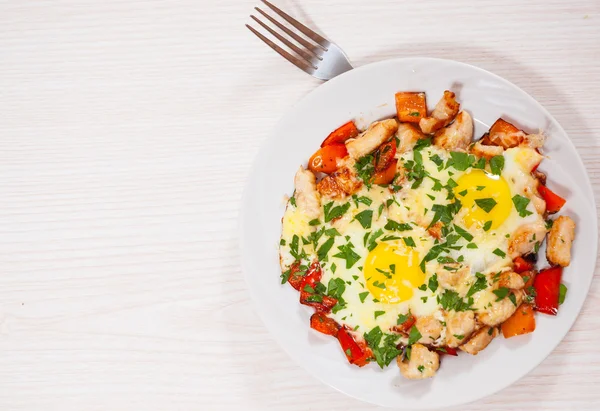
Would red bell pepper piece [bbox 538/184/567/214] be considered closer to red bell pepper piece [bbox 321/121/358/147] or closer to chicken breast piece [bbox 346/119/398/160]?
chicken breast piece [bbox 346/119/398/160]

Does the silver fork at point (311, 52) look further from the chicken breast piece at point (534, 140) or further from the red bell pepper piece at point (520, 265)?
the red bell pepper piece at point (520, 265)

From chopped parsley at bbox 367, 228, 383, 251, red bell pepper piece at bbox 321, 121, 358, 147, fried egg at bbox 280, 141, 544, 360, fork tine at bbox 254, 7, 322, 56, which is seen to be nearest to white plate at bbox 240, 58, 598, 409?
red bell pepper piece at bbox 321, 121, 358, 147

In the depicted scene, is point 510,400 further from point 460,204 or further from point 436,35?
point 436,35

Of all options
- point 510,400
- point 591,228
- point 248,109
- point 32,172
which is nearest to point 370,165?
point 248,109

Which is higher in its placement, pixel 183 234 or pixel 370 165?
pixel 370 165

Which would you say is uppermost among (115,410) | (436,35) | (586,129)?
(436,35)

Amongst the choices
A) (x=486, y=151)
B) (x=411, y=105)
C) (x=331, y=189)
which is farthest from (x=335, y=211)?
(x=486, y=151)

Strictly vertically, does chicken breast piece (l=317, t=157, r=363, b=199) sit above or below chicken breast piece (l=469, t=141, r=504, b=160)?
below
